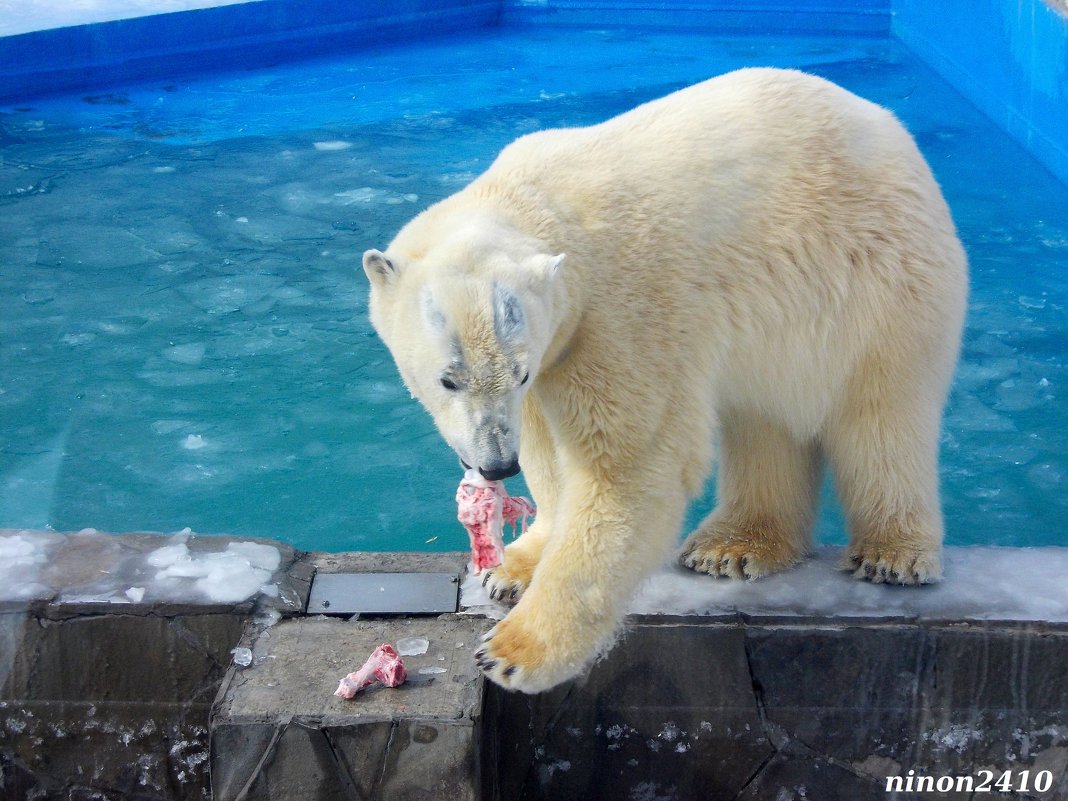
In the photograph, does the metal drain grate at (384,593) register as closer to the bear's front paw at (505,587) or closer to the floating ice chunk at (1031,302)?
the bear's front paw at (505,587)

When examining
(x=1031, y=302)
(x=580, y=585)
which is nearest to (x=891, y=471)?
(x=580, y=585)

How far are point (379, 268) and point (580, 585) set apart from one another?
0.77m

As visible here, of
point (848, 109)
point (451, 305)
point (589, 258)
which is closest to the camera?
point (451, 305)

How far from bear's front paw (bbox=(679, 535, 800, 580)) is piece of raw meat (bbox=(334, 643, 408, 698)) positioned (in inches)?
32.8

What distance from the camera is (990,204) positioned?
295 inches

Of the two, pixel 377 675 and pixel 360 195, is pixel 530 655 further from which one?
pixel 360 195

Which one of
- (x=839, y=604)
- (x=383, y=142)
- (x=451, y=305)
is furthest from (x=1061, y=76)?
(x=451, y=305)

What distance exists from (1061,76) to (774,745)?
6.29m

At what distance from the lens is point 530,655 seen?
2.51 m

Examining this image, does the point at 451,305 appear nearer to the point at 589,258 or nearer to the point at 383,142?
the point at 589,258

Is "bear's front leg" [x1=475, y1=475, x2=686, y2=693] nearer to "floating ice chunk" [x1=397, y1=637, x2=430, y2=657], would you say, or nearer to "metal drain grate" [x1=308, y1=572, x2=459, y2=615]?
"floating ice chunk" [x1=397, y1=637, x2=430, y2=657]

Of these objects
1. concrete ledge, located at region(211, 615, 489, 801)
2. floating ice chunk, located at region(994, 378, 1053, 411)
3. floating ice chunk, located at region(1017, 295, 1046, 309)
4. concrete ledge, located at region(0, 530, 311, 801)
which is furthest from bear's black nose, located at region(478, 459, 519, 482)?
floating ice chunk, located at region(1017, 295, 1046, 309)

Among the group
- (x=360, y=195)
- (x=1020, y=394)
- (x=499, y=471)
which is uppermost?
(x=499, y=471)

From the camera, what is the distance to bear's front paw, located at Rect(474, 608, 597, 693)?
250 centimetres
